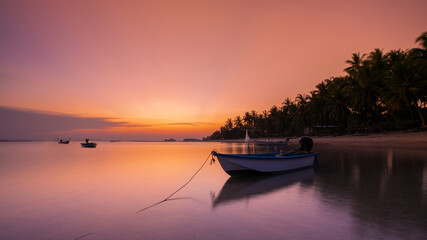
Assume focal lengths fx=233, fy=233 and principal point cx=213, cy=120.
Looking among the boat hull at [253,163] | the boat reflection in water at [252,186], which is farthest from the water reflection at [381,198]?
the boat hull at [253,163]

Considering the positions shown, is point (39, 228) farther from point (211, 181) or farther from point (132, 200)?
point (211, 181)

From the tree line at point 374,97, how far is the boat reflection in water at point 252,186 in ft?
43.5

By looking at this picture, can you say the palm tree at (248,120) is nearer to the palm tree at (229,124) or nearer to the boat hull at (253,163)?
the palm tree at (229,124)

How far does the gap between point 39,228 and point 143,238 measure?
10.1 feet

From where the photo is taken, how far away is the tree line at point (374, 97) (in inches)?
1296

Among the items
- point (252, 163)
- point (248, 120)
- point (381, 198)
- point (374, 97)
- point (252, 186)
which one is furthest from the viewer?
point (248, 120)

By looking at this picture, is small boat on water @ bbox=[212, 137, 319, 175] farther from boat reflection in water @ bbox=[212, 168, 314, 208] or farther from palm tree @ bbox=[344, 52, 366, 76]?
palm tree @ bbox=[344, 52, 366, 76]

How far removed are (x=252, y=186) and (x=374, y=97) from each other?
41506 mm

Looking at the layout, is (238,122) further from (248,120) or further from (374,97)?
(374,97)

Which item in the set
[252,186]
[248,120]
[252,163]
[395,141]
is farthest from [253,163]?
[248,120]

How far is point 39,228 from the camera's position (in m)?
5.98

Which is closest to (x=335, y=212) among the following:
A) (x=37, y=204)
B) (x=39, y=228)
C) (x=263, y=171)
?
(x=263, y=171)

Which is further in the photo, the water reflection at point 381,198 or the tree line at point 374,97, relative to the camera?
the tree line at point 374,97

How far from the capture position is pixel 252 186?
10.5 m
